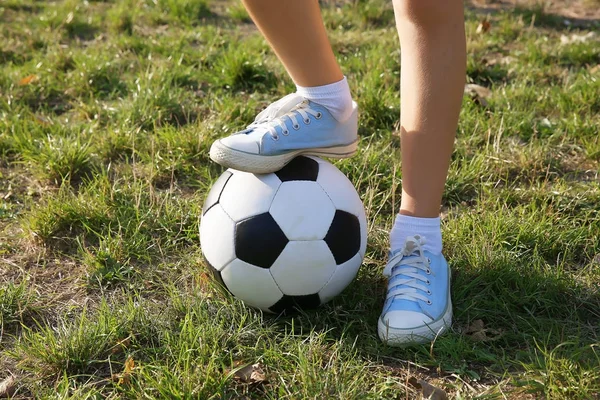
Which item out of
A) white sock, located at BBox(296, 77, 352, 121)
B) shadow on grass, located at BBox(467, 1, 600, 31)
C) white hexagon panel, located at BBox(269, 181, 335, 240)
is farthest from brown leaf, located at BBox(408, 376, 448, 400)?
shadow on grass, located at BBox(467, 1, 600, 31)

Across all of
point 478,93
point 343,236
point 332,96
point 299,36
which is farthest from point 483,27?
point 343,236


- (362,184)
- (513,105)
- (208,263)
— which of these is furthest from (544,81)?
(208,263)

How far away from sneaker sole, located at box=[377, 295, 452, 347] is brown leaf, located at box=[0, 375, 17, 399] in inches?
46.4

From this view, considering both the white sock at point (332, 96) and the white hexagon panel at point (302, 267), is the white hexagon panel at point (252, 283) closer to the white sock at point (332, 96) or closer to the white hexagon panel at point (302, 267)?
the white hexagon panel at point (302, 267)

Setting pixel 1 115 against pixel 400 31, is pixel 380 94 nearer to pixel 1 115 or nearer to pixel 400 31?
pixel 400 31

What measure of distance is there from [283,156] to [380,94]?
1636 mm

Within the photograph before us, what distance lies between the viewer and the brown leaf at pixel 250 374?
2.15m

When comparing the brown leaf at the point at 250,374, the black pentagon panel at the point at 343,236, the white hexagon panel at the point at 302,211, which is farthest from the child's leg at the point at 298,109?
the brown leaf at the point at 250,374

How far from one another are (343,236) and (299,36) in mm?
735

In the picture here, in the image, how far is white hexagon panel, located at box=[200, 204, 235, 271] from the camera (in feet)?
7.72

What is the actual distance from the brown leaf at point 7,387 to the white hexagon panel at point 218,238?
0.73 m

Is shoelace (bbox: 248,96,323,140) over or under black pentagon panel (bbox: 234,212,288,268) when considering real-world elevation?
over

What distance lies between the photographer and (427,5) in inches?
87.9

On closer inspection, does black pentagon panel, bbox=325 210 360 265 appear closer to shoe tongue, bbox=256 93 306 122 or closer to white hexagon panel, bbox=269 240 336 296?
white hexagon panel, bbox=269 240 336 296
